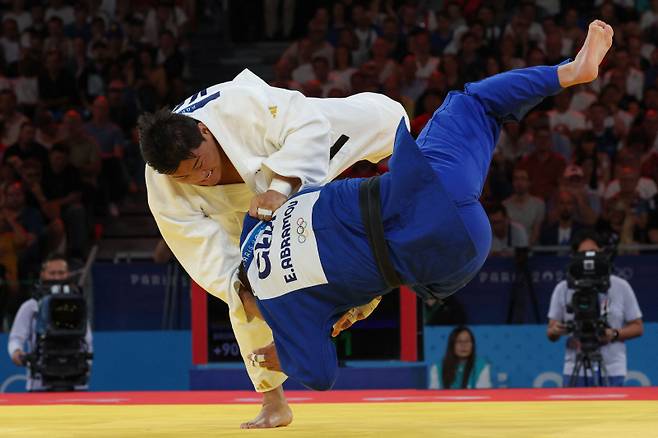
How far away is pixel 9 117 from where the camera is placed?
9.71 metres

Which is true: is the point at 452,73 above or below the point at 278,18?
below

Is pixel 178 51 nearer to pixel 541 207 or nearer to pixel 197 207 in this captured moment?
pixel 541 207

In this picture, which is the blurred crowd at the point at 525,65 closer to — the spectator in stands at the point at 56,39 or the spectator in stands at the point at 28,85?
the spectator in stands at the point at 56,39

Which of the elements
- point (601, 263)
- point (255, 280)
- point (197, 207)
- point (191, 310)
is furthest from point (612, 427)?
point (191, 310)

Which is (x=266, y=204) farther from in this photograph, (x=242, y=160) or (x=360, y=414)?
(x=360, y=414)

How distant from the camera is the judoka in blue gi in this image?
299cm

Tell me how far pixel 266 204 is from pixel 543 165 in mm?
5582

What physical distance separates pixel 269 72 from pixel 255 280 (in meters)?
7.62

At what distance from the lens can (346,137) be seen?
371 centimetres

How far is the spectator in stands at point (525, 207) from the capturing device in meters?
8.02

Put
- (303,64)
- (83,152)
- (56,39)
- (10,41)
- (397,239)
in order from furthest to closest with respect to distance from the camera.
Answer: (10,41) → (56,39) → (303,64) → (83,152) → (397,239)

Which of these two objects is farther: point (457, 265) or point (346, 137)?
point (346, 137)

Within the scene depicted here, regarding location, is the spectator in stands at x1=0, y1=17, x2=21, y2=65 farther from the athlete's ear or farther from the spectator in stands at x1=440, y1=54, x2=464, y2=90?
the athlete's ear

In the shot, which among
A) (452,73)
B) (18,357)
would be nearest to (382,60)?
(452,73)
